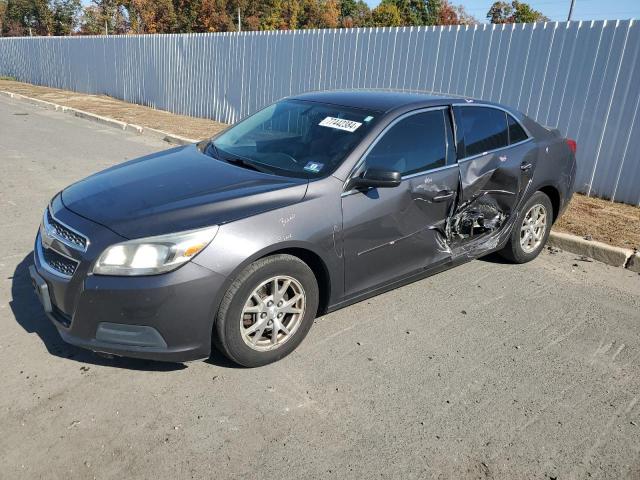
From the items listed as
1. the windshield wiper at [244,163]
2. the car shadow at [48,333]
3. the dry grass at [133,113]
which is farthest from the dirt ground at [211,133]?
the car shadow at [48,333]

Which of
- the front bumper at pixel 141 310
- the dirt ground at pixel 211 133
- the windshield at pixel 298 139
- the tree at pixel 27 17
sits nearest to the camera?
the front bumper at pixel 141 310

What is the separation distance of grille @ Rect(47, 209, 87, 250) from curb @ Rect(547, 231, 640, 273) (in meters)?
4.89

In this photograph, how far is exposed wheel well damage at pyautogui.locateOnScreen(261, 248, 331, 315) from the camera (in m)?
3.38

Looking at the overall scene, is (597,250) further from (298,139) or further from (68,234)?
(68,234)

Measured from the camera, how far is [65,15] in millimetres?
48750

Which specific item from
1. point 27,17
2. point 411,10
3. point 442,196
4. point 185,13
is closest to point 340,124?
point 442,196

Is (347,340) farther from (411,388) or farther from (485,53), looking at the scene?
(485,53)

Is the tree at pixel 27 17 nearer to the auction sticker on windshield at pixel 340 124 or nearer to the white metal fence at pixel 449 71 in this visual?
the white metal fence at pixel 449 71

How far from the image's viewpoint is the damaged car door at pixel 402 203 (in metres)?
3.64

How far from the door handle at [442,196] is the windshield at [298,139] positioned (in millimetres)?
770

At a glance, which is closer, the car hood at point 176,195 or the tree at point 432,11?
the car hood at point 176,195

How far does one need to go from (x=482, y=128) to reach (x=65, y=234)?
339 cm

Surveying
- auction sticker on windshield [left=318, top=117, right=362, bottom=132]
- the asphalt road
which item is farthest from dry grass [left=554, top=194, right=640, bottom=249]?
auction sticker on windshield [left=318, top=117, right=362, bottom=132]

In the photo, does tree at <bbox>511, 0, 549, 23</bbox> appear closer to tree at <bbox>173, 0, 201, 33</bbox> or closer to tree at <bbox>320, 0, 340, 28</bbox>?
tree at <bbox>320, 0, 340, 28</bbox>
